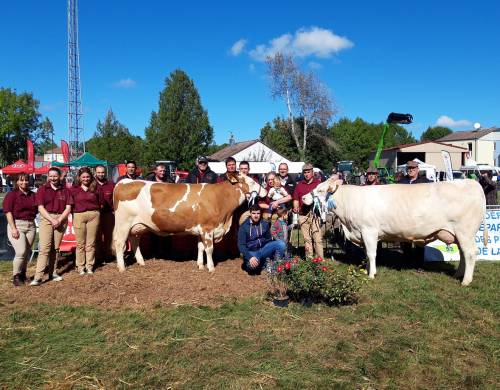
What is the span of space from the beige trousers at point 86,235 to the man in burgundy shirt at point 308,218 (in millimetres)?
3848

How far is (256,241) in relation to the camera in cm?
627

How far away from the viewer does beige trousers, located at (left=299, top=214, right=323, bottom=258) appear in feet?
22.5

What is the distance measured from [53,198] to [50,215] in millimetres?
294

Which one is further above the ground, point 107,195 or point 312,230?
point 107,195

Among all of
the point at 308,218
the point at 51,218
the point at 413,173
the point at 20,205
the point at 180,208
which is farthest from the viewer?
the point at 413,173

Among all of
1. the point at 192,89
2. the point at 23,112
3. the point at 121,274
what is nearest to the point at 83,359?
the point at 121,274

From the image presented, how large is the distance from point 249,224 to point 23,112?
4143 centimetres

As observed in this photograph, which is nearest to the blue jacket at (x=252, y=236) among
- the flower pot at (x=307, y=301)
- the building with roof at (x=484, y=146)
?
the flower pot at (x=307, y=301)

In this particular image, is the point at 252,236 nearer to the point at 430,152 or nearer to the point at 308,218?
the point at 308,218

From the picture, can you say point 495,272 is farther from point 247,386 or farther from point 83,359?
point 83,359

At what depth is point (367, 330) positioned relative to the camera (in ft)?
14.0

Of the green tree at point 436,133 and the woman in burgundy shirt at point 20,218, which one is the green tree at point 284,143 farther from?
the green tree at point 436,133

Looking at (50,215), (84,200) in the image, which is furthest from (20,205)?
(84,200)

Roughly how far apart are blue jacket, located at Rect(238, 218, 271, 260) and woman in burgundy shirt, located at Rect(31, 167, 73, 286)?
305 cm
